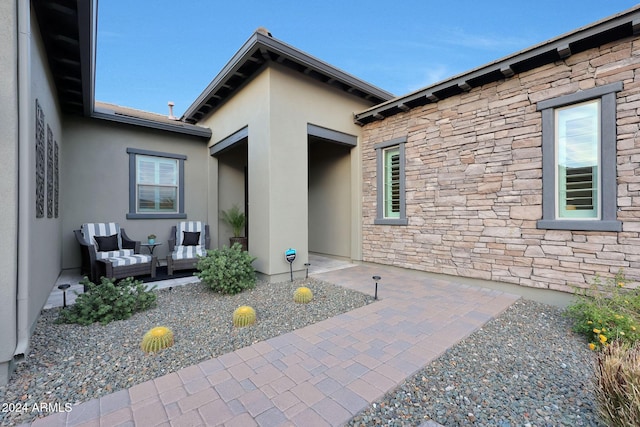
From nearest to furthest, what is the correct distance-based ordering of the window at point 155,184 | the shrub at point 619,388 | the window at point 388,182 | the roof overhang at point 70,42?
the shrub at point 619,388, the roof overhang at point 70,42, the window at point 388,182, the window at point 155,184

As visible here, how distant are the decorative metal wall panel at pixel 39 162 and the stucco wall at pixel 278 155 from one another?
3087 mm

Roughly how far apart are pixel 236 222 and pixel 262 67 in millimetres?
4203

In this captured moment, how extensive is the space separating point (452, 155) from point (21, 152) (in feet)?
19.5

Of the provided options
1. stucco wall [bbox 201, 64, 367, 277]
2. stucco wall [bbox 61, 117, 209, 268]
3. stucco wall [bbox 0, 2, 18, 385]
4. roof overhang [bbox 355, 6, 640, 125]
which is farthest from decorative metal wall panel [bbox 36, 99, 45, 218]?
roof overhang [bbox 355, 6, 640, 125]

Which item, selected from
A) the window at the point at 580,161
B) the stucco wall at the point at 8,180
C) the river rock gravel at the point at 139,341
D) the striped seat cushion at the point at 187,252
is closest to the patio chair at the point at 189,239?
the striped seat cushion at the point at 187,252

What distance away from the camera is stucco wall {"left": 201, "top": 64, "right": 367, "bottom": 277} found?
5.22 metres

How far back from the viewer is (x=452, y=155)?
523 centimetres

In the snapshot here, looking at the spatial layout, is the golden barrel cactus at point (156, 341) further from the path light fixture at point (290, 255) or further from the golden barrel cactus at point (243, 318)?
the path light fixture at point (290, 255)

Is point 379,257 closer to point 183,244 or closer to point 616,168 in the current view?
point 616,168

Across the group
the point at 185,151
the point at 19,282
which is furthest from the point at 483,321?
the point at 185,151

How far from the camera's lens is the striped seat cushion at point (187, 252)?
5859mm

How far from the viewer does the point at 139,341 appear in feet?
9.67

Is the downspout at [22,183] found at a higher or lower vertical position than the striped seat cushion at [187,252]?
higher

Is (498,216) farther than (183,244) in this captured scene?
No
